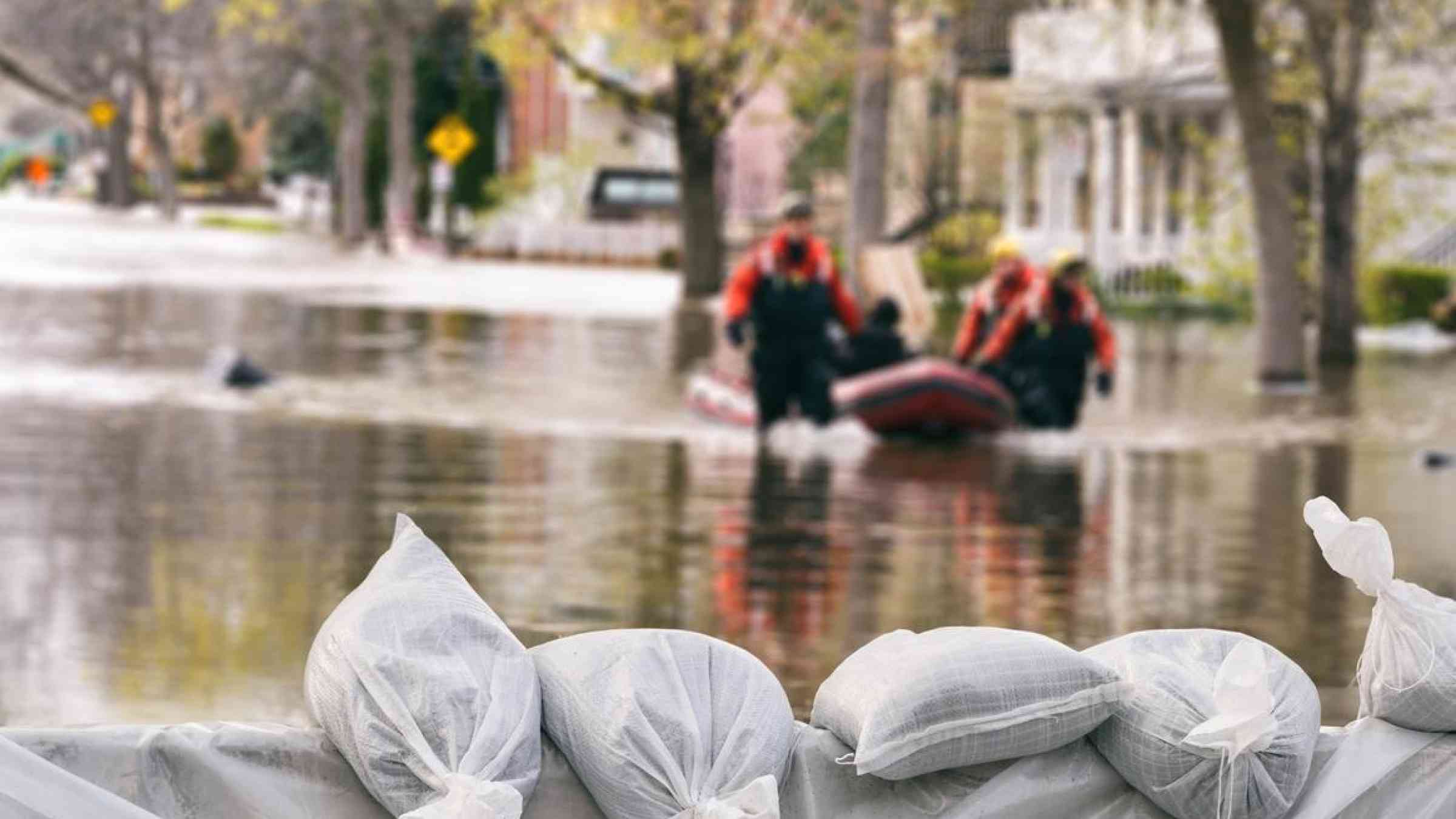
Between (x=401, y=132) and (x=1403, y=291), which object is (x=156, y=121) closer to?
(x=401, y=132)

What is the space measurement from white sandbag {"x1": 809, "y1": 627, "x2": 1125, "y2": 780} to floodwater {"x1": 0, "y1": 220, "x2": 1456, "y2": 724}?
3.98 m

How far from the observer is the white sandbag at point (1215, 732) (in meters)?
4.23

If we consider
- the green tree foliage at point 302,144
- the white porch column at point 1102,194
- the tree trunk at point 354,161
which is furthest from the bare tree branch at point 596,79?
the green tree foliage at point 302,144

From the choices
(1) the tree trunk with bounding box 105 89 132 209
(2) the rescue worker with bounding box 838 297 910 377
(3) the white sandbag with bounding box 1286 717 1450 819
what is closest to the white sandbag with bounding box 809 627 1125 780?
(3) the white sandbag with bounding box 1286 717 1450 819

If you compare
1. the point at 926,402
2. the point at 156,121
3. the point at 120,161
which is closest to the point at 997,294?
the point at 926,402

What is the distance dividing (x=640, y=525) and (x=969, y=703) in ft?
31.2

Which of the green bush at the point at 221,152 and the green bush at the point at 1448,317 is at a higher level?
the green bush at the point at 221,152

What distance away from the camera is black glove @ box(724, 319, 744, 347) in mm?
18219

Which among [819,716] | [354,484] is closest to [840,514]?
[354,484]

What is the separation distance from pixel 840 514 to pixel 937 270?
88.2ft

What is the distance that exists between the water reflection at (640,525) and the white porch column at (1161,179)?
57.6ft

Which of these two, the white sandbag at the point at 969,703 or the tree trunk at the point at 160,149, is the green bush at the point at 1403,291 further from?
the tree trunk at the point at 160,149

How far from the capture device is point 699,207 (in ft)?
140

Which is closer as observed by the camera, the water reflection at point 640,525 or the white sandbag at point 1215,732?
the white sandbag at point 1215,732
